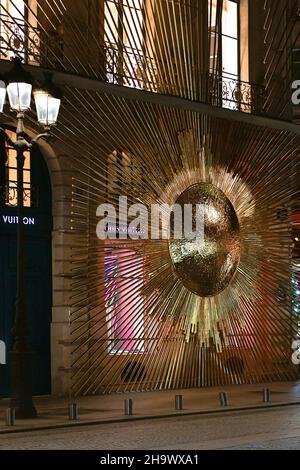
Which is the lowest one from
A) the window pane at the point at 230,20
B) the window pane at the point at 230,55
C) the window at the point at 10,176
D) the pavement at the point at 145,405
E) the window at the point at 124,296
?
the pavement at the point at 145,405

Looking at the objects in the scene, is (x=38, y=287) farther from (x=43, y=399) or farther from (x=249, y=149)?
(x=249, y=149)

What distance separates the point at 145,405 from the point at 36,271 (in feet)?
12.9

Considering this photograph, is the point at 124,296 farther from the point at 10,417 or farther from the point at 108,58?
the point at 10,417

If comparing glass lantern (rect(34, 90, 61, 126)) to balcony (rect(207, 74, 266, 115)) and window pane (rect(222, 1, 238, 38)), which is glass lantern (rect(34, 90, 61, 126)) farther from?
window pane (rect(222, 1, 238, 38))

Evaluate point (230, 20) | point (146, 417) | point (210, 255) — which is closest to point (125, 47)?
point (210, 255)

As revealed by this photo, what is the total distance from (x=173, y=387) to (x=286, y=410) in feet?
13.1

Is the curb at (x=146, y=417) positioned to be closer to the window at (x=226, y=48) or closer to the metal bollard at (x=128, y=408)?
the metal bollard at (x=128, y=408)

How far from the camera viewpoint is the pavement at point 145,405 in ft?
56.1

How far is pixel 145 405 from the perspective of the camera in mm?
19672

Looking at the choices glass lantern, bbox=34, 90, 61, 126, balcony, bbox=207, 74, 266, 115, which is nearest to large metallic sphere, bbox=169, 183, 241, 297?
balcony, bbox=207, 74, 266, 115

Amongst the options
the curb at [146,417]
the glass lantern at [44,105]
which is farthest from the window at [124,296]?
the glass lantern at [44,105]

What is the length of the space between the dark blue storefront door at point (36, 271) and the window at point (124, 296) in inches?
55.8

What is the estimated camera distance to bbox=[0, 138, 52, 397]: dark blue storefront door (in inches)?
846

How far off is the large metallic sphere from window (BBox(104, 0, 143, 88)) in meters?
2.54
